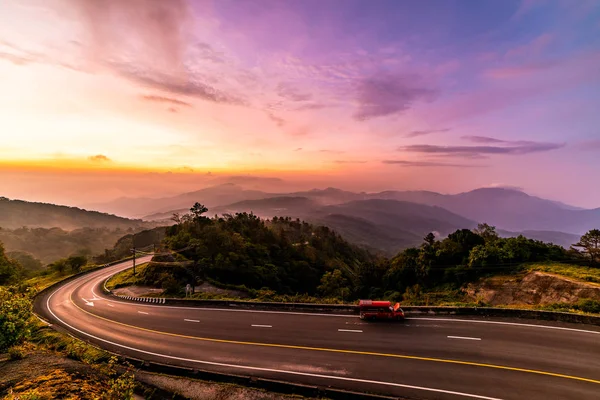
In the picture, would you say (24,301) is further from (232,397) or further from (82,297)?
(82,297)

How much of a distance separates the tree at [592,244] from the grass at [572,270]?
2.78 metres

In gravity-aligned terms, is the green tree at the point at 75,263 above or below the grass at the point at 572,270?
below

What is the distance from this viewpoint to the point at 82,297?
154ft

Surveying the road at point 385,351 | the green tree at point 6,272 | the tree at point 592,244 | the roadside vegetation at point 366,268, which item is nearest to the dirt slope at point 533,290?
the roadside vegetation at point 366,268

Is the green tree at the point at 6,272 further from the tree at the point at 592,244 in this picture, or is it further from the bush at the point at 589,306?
the tree at the point at 592,244

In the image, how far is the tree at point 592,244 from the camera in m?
38.4

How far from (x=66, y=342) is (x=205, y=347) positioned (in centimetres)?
1430

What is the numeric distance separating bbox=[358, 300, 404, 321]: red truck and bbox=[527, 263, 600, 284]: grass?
2557cm

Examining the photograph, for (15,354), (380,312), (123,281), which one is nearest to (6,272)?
(123,281)

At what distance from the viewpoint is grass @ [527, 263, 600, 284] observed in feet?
110

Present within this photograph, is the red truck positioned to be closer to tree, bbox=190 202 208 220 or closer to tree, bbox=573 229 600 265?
tree, bbox=573 229 600 265

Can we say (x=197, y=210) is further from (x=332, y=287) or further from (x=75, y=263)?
(x=332, y=287)

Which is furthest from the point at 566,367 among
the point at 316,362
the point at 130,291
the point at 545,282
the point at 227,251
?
the point at 227,251

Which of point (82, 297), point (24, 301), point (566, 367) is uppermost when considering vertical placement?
point (24, 301)
